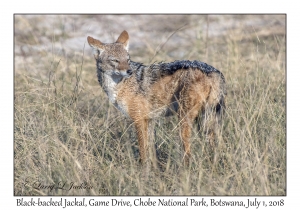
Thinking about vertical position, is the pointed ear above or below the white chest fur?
above

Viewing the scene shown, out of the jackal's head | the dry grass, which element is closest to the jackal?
the jackal's head

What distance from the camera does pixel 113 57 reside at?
6965 millimetres

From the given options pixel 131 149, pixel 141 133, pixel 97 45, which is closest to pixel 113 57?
pixel 97 45

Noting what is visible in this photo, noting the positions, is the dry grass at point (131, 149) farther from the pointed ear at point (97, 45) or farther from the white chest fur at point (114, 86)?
the pointed ear at point (97, 45)

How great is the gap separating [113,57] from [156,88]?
0.76 meters

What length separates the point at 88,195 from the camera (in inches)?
224

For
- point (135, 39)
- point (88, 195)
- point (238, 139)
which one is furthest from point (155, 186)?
point (135, 39)

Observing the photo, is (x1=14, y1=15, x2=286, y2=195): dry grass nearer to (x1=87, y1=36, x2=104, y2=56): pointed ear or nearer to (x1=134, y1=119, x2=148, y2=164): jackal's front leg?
(x1=134, y1=119, x2=148, y2=164): jackal's front leg

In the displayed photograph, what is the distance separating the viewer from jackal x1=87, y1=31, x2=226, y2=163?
6641 mm

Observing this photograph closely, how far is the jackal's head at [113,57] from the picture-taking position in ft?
22.6

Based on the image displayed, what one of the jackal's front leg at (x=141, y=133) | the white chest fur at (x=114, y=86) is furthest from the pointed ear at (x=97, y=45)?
the jackal's front leg at (x=141, y=133)

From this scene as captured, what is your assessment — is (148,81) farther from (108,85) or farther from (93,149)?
(93,149)

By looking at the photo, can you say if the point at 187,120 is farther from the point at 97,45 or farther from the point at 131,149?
the point at 97,45
